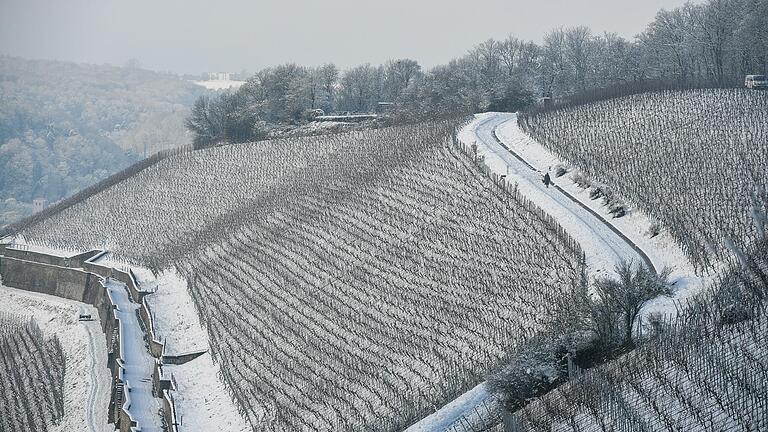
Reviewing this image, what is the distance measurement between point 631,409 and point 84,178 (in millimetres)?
151052

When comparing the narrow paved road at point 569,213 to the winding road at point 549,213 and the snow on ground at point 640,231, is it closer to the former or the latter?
the winding road at point 549,213

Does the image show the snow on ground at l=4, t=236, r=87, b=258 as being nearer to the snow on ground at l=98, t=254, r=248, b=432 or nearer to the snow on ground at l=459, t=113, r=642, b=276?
the snow on ground at l=98, t=254, r=248, b=432

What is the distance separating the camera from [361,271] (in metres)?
36.6

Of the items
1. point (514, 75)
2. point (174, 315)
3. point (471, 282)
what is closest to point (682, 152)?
point (471, 282)

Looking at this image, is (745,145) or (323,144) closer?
(745,145)

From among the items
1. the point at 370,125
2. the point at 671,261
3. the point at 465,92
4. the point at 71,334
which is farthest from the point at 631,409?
the point at 465,92

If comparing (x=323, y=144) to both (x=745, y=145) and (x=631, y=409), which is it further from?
(x=631, y=409)

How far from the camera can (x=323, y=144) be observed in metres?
62.2

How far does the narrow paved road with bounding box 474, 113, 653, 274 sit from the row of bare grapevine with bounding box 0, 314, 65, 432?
64.7ft

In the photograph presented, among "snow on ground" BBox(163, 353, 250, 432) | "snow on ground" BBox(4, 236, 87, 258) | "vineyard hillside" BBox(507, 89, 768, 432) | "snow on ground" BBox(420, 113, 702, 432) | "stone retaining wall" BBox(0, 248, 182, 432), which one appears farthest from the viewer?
"snow on ground" BBox(4, 236, 87, 258)

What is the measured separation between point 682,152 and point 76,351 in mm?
26885

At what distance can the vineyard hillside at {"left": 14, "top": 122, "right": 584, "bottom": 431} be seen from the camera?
27891 millimetres

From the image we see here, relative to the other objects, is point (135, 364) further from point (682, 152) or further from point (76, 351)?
point (682, 152)

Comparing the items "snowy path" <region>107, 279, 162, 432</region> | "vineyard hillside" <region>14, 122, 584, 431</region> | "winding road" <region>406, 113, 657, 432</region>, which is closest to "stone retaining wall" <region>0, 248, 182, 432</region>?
"snowy path" <region>107, 279, 162, 432</region>
